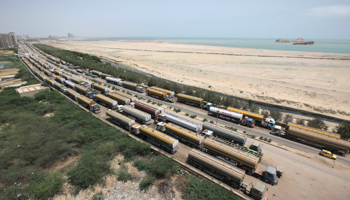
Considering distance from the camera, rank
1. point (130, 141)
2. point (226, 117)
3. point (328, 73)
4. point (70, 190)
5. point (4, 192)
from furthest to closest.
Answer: point (328, 73), point (226, 117), point (130, 141), point (70, 190), point (4, 192)

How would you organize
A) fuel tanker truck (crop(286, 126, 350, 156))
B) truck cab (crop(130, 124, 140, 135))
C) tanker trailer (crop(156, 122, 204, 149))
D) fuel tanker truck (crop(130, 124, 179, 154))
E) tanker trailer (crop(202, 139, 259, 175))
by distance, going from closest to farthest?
1. tanker trailer (crop(202, 139, 259, 175))
2. fuel tanker truck (crop(130, 124, 179, 154))
3. tanker trailer (crop(156, 122, 204, 149))
4. fuel tanker truck (crop(286, 126, 350, 156))
5. truck cab (crop(130, 124, 140, 135))

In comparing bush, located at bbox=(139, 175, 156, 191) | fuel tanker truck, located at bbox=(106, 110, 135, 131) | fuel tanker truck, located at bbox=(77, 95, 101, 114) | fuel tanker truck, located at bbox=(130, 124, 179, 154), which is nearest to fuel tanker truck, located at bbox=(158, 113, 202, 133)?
fuel tanker truck, located at bbox=(130, 124, 179, 154)

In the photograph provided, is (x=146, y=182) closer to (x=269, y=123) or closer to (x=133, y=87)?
(x=269, y=123)

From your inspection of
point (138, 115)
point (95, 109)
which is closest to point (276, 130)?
point (138, 115)

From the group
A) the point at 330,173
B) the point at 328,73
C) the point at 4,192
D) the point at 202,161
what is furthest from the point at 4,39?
the point at 328,73

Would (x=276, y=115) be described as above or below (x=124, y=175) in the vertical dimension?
above

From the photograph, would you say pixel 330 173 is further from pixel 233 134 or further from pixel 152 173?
pixel 152 173

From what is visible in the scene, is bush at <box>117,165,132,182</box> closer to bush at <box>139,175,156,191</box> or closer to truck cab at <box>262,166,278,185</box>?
bush at <box>139,175,156,191</box>
